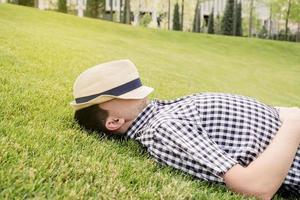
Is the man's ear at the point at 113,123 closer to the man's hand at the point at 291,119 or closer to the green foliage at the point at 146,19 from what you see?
the man's hand at the point at 291,119

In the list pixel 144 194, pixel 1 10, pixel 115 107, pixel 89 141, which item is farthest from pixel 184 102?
pixel 1 10

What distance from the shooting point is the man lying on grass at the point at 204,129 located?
3492 millimetres

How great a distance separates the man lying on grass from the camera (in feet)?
11.5

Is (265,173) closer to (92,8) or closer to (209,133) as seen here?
(209,133)

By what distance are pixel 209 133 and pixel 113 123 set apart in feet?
2.65

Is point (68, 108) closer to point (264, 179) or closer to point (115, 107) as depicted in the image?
point (115, 107)

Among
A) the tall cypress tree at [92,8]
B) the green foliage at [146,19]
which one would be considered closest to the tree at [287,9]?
the green foliage at [146,19]

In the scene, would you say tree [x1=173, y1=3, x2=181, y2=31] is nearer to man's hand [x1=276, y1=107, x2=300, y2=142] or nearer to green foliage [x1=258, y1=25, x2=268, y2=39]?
green foliage [x1=258, y1=25, x2=268, y2=39]

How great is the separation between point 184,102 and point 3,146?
1438 millimetres

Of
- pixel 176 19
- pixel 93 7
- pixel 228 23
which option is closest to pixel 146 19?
pixel 176 19

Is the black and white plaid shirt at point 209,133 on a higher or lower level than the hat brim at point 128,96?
lower

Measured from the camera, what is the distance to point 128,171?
3.55m

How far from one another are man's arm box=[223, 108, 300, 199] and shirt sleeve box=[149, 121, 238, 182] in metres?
0.08

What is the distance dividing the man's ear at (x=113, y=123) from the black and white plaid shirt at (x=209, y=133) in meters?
0.11
